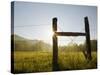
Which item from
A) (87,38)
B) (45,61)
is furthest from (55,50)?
(87,38)

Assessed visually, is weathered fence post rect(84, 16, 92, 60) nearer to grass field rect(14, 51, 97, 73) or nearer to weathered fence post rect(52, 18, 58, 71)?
grass field rect(14, 51, 97, 73)

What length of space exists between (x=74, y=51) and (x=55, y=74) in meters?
0.38

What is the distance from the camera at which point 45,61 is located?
8.75 ft

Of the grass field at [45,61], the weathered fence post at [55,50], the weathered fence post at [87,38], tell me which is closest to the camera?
the grass field at [45,61]

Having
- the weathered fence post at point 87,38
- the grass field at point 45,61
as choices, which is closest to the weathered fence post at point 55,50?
the grass field at point 45,61

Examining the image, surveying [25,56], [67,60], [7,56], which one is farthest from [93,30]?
[7,56]

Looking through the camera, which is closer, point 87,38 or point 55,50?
point 55,50

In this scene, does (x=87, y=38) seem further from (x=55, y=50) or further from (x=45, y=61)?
(x=45, y=61)

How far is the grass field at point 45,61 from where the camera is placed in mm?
2541

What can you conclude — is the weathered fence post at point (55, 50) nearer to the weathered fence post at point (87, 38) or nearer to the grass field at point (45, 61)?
the grass field at point (45, 61)

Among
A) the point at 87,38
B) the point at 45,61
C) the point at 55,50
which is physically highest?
the point at 87,38

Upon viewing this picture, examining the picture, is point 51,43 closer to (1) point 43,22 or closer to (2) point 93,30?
(1) point 43,22

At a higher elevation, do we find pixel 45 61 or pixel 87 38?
pixel 87 38

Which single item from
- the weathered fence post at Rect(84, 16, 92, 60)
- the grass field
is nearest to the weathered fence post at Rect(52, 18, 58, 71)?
the grass field
